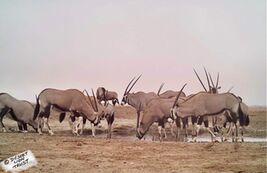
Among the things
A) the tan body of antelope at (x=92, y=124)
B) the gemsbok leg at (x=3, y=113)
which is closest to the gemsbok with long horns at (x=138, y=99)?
the tan body of antelope at (x=92, y=124)

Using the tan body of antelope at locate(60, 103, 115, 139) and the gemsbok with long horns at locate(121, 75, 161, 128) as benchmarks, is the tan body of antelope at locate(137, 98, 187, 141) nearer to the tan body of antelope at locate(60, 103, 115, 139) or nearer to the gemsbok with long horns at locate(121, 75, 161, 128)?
the gemsbok with long horns at locate(121, 75, 161, 128)

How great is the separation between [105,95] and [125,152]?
1.57ft

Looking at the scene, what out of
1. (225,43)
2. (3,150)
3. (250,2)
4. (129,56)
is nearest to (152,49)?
(129,56)

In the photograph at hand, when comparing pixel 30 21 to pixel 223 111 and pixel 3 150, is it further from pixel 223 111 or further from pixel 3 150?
pixel 223 111

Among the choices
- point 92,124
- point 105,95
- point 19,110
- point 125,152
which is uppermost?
point 105,95

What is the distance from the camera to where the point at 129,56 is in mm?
3574

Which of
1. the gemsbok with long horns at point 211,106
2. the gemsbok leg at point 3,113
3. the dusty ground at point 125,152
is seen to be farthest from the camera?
the gemsbok with long horns at point 211,106

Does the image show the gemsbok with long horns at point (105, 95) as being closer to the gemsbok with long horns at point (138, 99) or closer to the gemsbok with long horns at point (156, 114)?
the gemsbok with long horns at point (138, 99)

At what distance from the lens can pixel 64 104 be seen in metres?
3.68

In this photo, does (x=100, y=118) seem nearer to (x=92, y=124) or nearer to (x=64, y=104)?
(x=92, y=124)

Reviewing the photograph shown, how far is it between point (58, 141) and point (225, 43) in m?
1.51

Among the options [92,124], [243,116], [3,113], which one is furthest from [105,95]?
[243,116]

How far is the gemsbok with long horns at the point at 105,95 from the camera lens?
3.56 metres

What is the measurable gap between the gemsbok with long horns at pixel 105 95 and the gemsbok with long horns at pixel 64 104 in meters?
0.11
